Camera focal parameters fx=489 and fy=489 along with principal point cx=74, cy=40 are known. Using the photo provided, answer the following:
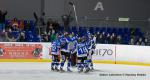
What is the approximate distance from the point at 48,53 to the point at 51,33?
1816 mm

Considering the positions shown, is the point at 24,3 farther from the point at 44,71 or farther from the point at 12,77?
the point at 12,77

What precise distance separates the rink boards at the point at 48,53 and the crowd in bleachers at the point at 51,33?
574mm

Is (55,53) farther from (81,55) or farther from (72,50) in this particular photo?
(81,55)

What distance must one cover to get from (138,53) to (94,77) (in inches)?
261

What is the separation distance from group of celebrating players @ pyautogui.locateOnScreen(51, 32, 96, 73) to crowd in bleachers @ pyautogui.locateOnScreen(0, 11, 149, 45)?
5063 millimetres

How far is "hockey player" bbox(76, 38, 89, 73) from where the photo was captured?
19156 mm

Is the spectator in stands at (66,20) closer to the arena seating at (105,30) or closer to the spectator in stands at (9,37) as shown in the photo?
the arena seating at (105,30)

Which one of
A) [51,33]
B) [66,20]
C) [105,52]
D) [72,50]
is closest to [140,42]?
[105,52]

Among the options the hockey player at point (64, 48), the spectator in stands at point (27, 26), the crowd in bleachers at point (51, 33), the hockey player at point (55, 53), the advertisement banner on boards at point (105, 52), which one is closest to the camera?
the hockey player at point (64, 48)

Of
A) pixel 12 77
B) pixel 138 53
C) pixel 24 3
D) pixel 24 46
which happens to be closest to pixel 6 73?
pixel 12 77

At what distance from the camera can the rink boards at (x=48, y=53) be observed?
23.7 meters

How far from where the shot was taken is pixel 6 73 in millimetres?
18297

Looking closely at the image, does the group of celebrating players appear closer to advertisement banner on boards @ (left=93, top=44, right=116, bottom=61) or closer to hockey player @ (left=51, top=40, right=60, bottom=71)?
hockey player @ (left=51, top=40, right=60, bottom=71)

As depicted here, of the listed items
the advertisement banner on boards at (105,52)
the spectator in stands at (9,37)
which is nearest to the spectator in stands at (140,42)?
the advertisement banner on boards at (105,52)
